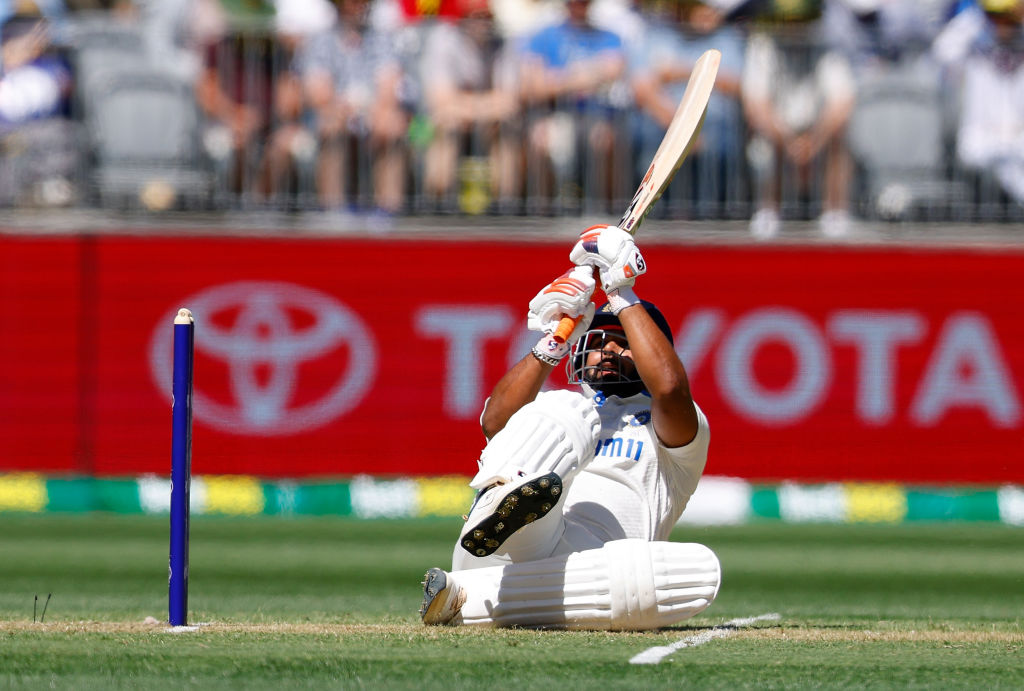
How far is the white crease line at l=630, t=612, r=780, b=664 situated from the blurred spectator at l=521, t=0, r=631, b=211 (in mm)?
6435

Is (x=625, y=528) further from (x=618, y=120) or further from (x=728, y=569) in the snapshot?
(x=618, y=120)

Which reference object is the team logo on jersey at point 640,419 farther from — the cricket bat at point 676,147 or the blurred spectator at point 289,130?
the blurred spectator at point 289,130

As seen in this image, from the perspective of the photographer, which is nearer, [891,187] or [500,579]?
[500,579]

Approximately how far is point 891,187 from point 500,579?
825 centimetres

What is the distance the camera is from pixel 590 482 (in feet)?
22.0

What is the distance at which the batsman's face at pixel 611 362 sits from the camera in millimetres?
6918

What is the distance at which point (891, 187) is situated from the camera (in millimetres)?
13680

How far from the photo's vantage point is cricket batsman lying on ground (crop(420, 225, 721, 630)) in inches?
238

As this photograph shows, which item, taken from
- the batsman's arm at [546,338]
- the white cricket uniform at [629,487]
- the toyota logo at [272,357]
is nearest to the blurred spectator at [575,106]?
the toyota logo at [272,357]

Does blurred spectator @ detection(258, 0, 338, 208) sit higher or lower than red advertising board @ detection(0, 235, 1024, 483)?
higher

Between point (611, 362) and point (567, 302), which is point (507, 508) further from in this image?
point (611, 362)

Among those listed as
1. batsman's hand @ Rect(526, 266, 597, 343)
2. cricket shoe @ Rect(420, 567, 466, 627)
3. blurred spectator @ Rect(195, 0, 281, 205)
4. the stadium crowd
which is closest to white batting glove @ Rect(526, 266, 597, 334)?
batsman's hand @ Rect(526, 266, 597, 343)

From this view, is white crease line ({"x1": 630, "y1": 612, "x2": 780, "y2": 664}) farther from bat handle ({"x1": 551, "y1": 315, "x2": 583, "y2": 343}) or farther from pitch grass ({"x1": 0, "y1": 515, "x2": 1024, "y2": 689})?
bat handle ({"x1": 551, "y1": 315, "x2": 583, "y2": 343})

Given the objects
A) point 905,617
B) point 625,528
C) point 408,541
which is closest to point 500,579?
point 625,528
